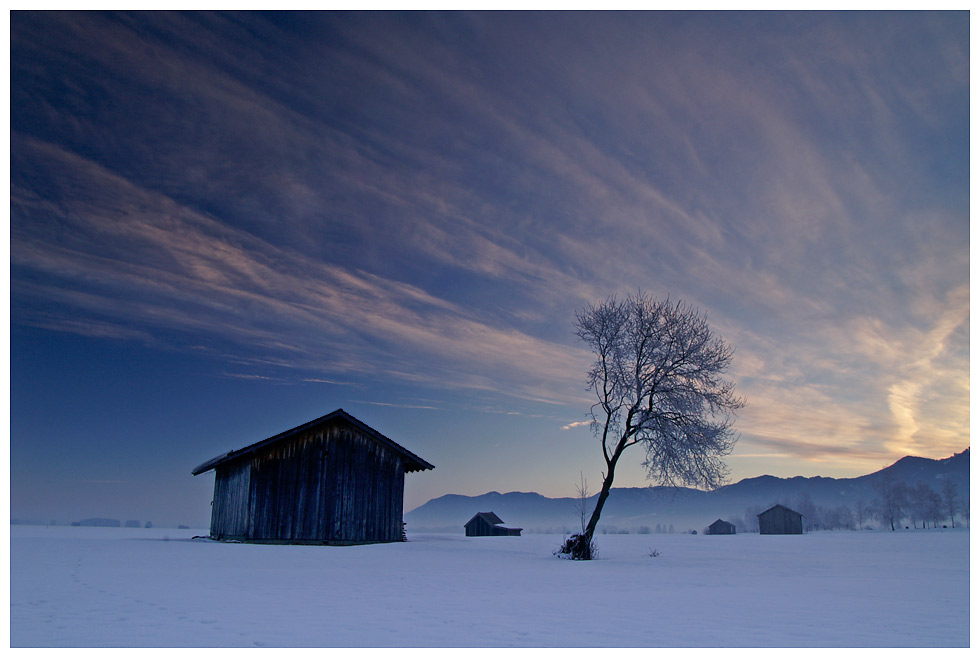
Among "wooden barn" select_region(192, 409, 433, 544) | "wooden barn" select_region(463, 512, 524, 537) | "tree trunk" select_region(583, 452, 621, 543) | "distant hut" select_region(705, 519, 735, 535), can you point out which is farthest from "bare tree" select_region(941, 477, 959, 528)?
"wooden barn" select_region(192, 409, 433, 544)

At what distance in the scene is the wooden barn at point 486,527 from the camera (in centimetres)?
7562

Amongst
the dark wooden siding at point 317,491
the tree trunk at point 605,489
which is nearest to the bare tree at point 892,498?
the tree trunk at point 605,489

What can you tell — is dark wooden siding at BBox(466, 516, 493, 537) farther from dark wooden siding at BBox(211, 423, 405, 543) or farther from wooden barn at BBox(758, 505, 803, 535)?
dark wooden siding at BBox(211, 423, 405, 543)

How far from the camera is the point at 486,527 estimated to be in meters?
75.9

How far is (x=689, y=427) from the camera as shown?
27.2 meters

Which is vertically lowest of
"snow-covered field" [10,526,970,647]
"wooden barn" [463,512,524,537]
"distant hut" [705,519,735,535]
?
"distant hut" [705,519,735,535]

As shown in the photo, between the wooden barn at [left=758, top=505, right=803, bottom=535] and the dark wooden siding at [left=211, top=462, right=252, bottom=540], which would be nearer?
the dark wooden siding at [left=211, top=462, right=252, bottom=540]

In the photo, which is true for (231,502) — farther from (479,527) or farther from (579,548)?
(479,527)

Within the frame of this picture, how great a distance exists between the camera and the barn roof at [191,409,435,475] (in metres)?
26.7

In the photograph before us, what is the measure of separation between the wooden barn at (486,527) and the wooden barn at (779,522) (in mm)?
34774

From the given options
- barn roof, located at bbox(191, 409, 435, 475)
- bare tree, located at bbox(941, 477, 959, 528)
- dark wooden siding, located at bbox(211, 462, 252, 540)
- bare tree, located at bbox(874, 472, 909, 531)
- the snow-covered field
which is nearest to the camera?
the snow-covered field

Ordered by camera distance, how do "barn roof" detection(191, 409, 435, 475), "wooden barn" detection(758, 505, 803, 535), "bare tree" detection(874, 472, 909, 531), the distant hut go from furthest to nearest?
"bare tree" detection(874, 472, 909, 531), the distant hut, "wooden barn" detection(758, 505, 803, 535), "barn roof" detection(191, 409, 435, 475)

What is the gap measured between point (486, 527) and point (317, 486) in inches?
2037

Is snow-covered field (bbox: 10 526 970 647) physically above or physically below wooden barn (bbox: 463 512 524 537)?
above
